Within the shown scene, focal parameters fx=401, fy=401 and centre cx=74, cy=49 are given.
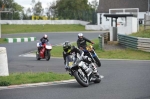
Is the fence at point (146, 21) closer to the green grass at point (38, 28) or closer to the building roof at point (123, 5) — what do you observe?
the green grass at point (38, 28)

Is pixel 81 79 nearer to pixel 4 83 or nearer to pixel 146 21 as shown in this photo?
pixel 4 83

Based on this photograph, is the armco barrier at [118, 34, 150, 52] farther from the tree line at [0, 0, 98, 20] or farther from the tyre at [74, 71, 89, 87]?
the tree line at [0, 0, 98, 20]

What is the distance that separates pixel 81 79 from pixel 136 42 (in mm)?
15081

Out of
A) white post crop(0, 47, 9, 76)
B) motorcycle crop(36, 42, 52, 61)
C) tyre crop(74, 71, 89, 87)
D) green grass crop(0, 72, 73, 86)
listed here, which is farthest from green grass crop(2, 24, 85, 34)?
tyre crop(74, 71, 89, 87)

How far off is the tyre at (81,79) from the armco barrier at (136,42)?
547 inches

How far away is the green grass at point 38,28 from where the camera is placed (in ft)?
185

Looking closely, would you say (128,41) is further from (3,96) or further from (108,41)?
(3,96)

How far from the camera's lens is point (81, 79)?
11383 mm

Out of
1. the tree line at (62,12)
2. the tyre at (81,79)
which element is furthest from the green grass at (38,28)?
the tyre at (81,79)

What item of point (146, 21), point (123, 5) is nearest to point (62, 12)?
point (123, 5)

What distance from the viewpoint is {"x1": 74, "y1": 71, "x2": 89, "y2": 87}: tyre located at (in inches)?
442

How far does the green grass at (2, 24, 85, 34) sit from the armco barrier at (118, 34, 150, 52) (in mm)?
29377

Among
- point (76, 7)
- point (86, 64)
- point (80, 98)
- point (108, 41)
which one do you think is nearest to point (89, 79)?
point (86, 64)

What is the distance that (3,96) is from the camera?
1008cm
